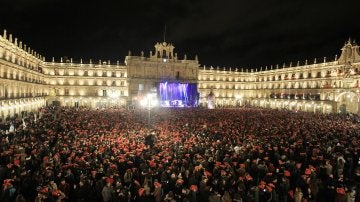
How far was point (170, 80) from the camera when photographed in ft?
259

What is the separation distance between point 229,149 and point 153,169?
5733 millimetres

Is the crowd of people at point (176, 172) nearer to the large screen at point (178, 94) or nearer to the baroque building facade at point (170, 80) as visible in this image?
the baroque building facade at point (170, 80)

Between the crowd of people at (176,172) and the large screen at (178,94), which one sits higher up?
the large screen at (178,94)

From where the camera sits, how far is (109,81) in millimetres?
77750

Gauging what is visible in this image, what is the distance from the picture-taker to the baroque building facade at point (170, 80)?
5369 centimetres

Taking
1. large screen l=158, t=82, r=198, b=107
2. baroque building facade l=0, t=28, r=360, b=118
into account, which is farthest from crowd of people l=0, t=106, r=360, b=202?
large screen l=158, t=82, r=198, b=107

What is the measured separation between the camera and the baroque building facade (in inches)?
2114

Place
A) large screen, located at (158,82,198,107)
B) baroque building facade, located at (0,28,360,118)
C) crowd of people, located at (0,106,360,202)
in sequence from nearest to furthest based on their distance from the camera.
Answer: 1. crowd of people, located at (0,106,360,202)
2. baroque building facade, located at (0,28,360,118)
3. large screen, located at (158,82,198,107)

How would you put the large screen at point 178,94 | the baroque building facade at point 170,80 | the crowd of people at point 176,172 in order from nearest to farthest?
1. the crowd of people at point 176,172
2. the baroque building facade at point 170,80
3. the large screen at point 178,94

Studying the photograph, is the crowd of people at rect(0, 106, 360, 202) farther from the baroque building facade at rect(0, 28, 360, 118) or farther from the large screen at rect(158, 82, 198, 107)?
the large screen at rect(158, 82, 198, 107)

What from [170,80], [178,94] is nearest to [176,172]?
[178,94]

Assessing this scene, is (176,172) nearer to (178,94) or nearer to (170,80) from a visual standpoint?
(178,94)

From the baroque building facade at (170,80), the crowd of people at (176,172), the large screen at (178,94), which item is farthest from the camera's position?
the large screen at (178,94)

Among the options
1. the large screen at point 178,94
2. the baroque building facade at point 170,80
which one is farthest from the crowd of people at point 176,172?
the large screen at point 178,94
